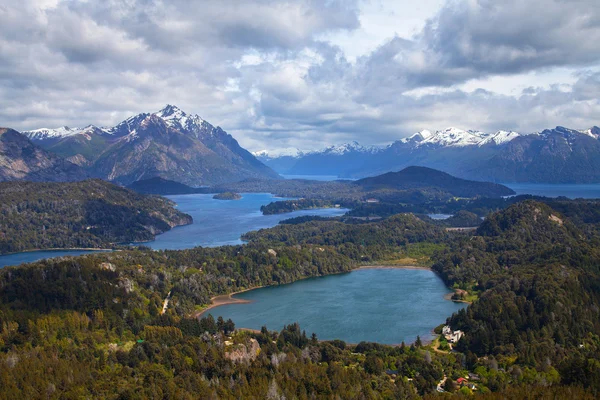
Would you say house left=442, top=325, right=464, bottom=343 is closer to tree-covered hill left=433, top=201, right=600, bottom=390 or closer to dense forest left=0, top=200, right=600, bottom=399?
tree-covered hill left=433, top=201, right=600, bottom=390

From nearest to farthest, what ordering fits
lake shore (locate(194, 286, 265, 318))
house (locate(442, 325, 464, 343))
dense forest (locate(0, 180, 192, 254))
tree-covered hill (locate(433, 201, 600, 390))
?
tree-covered hill (locate(433, 201, 600, 390))
house (locate(442, 325, 464, 343))
lake shore (locate(194, 286, 265, 318))
dense forest (locate(0, 180, 192, 254))

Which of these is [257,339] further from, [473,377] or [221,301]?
[221,301]

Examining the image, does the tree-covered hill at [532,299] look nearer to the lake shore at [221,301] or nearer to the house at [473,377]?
the house at [473,377]

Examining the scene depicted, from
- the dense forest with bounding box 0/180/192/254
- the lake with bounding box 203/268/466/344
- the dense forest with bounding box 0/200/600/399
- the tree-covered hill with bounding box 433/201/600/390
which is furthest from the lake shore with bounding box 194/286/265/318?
the dense forest with bounding box 0/180/192/254

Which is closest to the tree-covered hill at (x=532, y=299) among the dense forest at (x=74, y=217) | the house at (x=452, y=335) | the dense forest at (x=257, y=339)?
the dense forest at (x=257, y=339)

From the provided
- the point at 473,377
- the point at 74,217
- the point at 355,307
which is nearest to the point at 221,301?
the point at 355,307

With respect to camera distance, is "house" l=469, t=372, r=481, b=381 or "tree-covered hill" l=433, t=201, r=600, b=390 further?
"tree-covered hill" l=433, t=201, r=600, b=390

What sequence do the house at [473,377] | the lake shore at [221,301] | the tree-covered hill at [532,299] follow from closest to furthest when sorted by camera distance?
the house at [473,377] < the tree-covered hill at [532,299] < the lake shore at [221,301]
